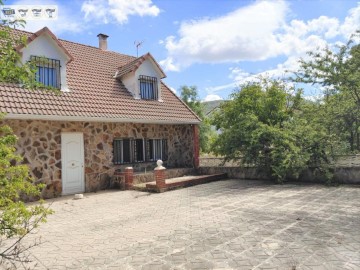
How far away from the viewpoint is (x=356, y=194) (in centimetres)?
977

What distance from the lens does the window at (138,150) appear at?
14039mm

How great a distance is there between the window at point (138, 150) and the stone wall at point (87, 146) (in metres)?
0.27

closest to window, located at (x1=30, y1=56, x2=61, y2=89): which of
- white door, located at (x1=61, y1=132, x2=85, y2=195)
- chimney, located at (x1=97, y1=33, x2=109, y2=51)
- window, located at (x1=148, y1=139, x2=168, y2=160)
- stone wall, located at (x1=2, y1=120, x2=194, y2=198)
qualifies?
stone wall, located at (x1=2, y1=120, x2=194, y2=198)

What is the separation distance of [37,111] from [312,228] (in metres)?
9.10

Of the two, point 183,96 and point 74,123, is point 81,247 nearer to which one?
point 74,123

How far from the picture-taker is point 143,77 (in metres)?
15.7

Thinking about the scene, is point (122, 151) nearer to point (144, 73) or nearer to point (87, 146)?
point (87, 146)

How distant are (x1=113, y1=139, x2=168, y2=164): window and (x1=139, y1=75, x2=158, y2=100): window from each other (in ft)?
7.74

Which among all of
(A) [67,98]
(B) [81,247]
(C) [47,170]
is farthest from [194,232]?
(A) [67,98]

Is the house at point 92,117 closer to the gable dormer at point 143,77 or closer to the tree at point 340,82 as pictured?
the gable dormer at point 143,77

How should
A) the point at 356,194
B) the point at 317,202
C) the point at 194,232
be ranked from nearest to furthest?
the point at 194,232 → the point at 317,202 → the point at 356,194

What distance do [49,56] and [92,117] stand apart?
9.80ft

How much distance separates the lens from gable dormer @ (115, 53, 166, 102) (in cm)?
1523

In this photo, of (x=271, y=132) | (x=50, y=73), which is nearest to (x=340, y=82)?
(x=271, y=132)
